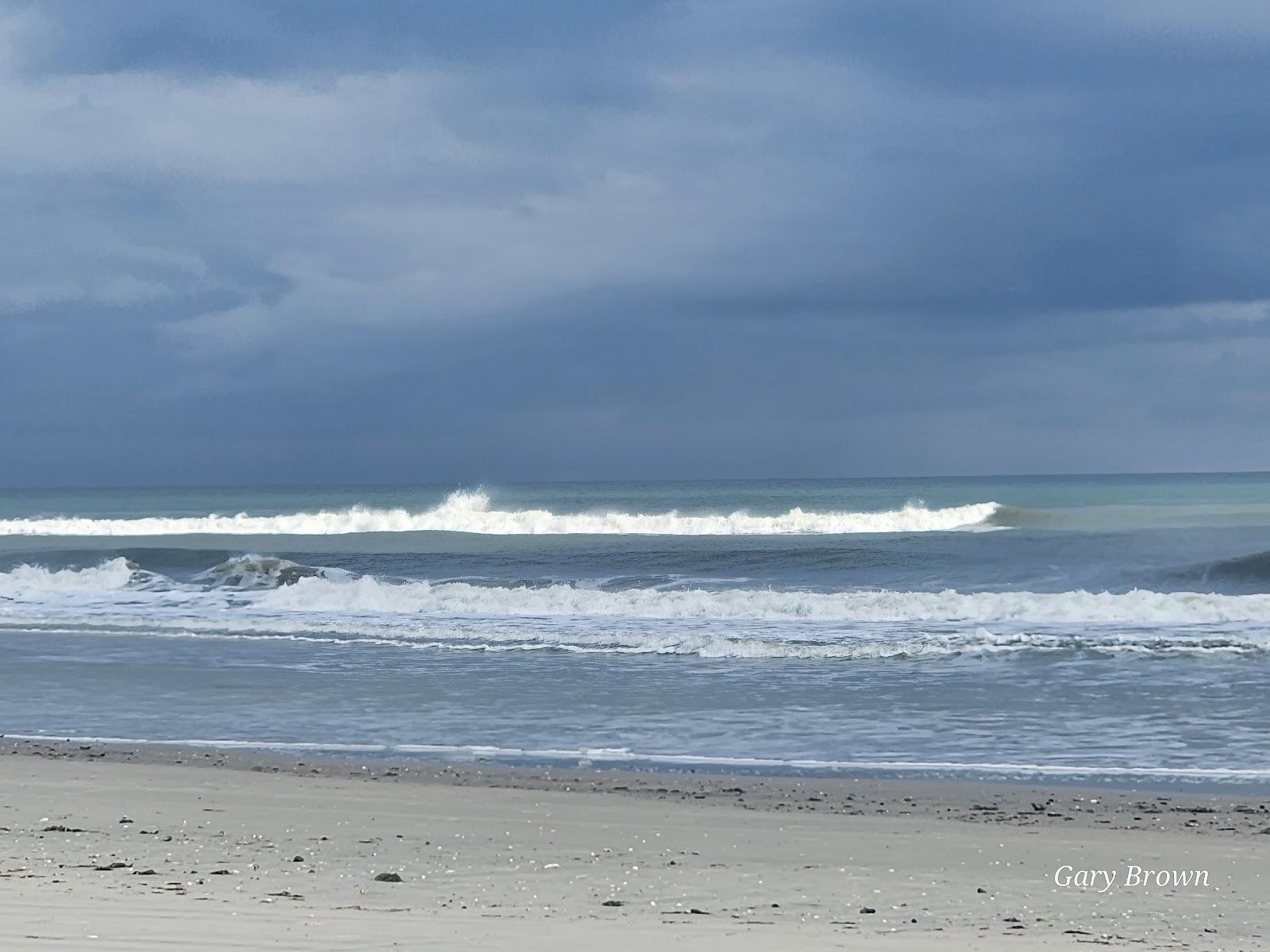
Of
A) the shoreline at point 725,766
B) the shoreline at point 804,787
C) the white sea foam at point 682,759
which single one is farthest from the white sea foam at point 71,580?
the shoreline at point 804,787

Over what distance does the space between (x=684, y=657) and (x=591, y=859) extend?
29.7 feet

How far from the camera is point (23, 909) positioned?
496 centimetres

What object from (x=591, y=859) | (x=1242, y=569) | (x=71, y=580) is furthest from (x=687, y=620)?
(x=71, y=580)

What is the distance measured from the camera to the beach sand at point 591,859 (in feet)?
15.9

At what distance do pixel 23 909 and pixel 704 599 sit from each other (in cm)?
1613

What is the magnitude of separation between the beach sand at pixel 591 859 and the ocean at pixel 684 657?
3.51 ft

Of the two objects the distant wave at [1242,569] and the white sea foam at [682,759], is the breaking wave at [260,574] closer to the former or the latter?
the white sea foam at [682,759]

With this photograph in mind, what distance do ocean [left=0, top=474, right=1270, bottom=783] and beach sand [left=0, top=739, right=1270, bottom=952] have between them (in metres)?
1.07

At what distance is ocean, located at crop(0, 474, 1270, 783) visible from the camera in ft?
32.6

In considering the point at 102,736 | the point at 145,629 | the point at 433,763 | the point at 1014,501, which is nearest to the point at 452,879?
the point at 433,763

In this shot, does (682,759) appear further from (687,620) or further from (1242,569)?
(1242,569)

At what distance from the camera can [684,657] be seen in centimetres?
1528

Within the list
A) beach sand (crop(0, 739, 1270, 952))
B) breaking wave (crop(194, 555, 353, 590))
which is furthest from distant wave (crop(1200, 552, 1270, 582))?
beach sand (crop(0, 739, 1270, 952))

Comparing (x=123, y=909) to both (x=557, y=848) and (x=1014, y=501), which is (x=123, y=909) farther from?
(x=1014, y=501)
